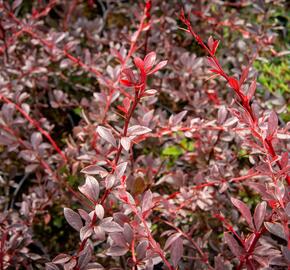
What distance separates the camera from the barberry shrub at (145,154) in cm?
94

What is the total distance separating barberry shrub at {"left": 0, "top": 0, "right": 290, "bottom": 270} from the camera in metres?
0.94

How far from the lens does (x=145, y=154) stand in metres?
1.81

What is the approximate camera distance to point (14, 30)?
184 cm

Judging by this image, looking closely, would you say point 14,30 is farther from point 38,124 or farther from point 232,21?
point 232,21

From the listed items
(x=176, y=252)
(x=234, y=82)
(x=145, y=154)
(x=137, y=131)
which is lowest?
(x=145, y=154)

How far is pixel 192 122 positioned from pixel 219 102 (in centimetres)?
41

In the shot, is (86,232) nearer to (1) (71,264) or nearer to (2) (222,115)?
(1) (71,264)

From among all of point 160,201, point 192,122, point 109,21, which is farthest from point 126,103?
point 109,21

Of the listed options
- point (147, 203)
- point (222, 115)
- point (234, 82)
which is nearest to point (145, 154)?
point (222, 115)

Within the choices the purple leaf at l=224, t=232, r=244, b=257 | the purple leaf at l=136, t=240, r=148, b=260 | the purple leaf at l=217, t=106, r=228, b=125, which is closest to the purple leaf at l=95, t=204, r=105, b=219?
the purple leaf at l=136, t=240, r=148, b=260

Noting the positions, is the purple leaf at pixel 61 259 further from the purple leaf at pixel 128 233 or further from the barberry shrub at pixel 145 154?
the purple leaf at pixel 128 233

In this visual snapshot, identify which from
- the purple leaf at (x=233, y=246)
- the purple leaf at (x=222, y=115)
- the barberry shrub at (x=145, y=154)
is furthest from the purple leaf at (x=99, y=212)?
the purple leaf at (x=222, y=115)

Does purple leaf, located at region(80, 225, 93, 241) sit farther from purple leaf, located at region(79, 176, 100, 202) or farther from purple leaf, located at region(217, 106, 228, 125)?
purple leaf, located at region(217, 106, 228, 125)

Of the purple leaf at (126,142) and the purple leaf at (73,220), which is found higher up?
the purple leaf at (126,142)
